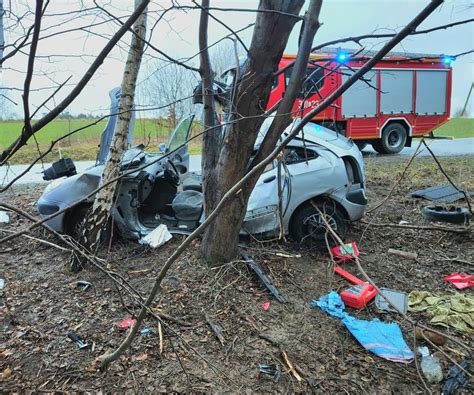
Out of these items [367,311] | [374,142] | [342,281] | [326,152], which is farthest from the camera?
[374,142]

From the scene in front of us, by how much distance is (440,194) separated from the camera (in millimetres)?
7355

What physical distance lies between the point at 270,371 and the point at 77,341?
1.46m

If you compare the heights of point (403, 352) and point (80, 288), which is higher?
point (80, 288)

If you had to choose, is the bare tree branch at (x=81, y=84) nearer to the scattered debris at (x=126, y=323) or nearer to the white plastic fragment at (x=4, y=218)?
Answer: the scattered debris at (x=126, y=323)

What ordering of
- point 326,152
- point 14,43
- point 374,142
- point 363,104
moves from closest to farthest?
point 14,43
point 326,152
point 363,104
point 374,142

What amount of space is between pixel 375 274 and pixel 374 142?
34.1 ft

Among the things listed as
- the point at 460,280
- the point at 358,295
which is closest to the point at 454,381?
the point at 358,295

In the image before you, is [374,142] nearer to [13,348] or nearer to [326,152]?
[326,152]

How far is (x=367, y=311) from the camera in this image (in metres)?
3.69

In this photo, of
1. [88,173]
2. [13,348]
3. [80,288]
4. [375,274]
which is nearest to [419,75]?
[375,274]

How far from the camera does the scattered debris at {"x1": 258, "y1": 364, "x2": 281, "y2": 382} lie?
278 centimetres

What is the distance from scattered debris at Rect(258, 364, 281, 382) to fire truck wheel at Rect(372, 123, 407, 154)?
40.0 feet

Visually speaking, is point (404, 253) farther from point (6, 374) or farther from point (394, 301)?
point (6, 374)

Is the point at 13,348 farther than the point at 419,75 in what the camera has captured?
No
